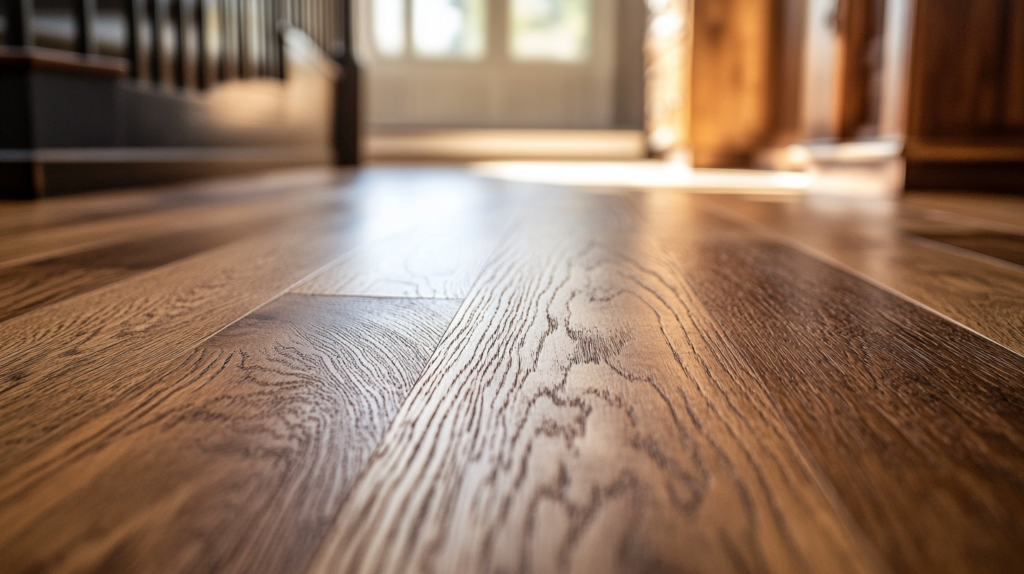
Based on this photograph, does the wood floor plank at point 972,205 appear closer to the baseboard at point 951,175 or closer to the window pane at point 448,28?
the baseboard at point 951,175

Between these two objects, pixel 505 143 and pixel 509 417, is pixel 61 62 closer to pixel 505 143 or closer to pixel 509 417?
pixel 509 417

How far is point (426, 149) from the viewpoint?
603 centimetres

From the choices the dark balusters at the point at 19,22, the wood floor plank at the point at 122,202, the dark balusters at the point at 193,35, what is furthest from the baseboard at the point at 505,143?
the dark balusters at the point at 19,22

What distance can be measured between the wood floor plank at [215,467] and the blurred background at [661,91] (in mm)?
1388

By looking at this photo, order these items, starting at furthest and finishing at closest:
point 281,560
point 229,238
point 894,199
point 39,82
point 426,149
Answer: point 426,149, point 894,199, point 39,82, point 229,238, point 281,560

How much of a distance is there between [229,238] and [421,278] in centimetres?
40

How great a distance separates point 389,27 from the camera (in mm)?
6387

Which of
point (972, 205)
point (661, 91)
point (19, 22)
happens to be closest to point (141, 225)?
point (19, 22)

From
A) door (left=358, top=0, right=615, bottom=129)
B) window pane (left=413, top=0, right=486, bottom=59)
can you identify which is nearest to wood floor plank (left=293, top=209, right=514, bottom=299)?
door (left=358, top=0, right=615, bottom=129)

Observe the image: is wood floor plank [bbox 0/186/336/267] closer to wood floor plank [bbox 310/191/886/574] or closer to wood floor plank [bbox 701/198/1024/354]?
wood floor plank [bbox 310/191/886/574]

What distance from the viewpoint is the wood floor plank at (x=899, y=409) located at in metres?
0.24

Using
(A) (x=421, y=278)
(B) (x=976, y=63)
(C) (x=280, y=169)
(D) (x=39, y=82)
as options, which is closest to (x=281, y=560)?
(A) (x=421, y=278)

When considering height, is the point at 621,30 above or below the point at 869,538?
above

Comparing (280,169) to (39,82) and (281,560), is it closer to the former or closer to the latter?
(39,82)
